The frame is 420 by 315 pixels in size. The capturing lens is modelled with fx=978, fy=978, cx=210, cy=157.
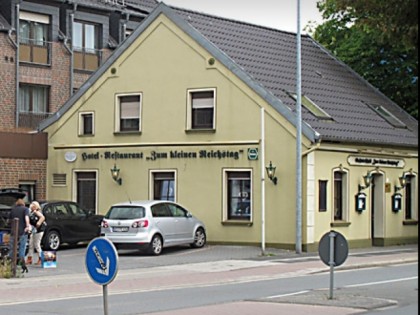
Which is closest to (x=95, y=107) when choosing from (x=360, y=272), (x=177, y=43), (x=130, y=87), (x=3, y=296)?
(x=130, y=87)

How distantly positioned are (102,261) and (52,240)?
1909 centimetres

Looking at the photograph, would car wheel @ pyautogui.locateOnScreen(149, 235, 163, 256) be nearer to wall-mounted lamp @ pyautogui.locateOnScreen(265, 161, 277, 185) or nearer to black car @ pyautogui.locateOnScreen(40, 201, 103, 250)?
black car @ pyautogui.locateOnScreen(40, 201, 103, 250)

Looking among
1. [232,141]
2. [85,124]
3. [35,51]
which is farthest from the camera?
[35,51]

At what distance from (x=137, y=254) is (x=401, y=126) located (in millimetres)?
12116

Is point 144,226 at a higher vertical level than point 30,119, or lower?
lower

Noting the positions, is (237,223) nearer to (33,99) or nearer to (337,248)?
(33,99)

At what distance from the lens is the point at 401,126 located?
36062mm

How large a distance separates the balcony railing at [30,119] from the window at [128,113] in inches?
331

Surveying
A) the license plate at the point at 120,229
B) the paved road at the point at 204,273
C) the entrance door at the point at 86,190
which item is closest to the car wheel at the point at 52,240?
the paved road at the point at 204,273

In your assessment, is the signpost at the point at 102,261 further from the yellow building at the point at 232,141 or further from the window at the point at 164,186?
the window at the point at 164,186

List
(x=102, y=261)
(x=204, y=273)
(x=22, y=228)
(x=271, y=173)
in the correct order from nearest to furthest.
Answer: (x=102, y=261) → (x=22, y=228) → (x=204, y=273) → (x=271, y=173)

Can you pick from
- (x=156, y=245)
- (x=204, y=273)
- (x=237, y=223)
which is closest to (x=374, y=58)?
(x=237, y=223)

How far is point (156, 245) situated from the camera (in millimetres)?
28578

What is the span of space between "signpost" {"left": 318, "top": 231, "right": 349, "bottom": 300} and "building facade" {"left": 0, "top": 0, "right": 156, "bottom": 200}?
22520mm
